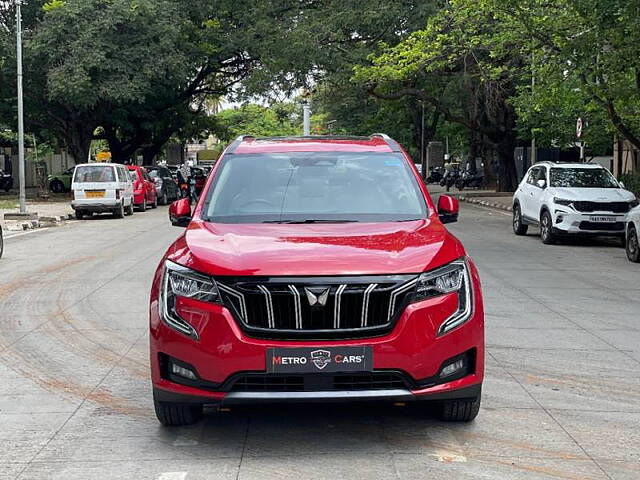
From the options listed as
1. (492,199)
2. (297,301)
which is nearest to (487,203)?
(492,199)

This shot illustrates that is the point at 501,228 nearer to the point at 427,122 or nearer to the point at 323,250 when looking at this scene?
the point at 323,250

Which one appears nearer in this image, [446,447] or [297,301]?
[297,301]

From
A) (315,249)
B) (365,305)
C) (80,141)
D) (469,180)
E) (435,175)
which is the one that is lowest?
(435,175)

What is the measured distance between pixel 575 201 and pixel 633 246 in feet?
9.77

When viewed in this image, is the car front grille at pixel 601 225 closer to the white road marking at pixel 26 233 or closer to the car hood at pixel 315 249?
the white road marking at pixel 26 233

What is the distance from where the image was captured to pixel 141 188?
34.8 meters

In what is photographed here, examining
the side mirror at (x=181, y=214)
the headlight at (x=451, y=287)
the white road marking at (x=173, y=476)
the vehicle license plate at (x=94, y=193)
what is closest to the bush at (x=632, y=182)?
the vehicle license plate at (x=94, y=193)

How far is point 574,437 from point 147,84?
118 ft

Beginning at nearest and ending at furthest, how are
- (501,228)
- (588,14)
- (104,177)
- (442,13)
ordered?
(588,14)
(501,228)
(442,13)
(104,177)

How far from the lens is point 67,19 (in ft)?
129

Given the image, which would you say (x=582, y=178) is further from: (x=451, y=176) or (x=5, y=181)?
(x=451, y=176)

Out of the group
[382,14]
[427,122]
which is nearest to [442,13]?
[382,14]

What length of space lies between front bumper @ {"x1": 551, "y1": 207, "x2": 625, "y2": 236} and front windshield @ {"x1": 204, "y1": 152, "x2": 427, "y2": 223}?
13262 millimetres

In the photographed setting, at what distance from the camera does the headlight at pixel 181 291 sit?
17.8 ft
